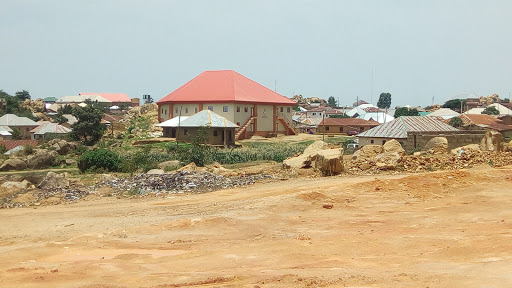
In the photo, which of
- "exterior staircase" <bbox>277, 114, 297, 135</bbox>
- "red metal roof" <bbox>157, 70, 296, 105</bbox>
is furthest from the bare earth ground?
"exterior staircase" <bbox>277, 114, 297, 135</bbox>

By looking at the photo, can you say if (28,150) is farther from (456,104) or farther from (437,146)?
(456,104)

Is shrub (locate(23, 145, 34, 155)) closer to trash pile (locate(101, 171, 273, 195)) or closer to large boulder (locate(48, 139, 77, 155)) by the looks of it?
large boulder (locate(48, 139, 77, 155))

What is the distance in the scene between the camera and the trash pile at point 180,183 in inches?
907

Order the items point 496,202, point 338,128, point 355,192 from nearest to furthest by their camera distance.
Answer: point 496,202, point 355,192, point 338,128

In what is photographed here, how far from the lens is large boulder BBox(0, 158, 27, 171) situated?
4075 cm

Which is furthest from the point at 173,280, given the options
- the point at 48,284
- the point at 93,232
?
the point at 93,232

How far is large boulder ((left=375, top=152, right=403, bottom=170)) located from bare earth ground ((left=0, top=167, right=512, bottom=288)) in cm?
358

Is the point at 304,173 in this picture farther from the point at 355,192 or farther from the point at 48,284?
the point at 48,284

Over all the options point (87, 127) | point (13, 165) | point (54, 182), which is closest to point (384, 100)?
point (87, 127)

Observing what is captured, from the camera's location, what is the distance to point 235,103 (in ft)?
201

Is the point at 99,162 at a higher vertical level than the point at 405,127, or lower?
lower

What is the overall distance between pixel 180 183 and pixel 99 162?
11.9 meters

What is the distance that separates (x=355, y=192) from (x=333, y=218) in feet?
12.6

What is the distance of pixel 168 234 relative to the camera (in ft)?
47.7
